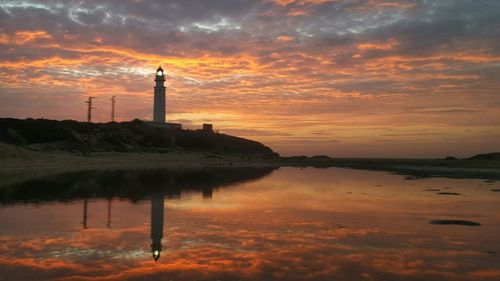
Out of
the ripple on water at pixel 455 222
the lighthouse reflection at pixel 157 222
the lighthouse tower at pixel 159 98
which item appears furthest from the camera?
the lighthouse tower at pixel 159 98

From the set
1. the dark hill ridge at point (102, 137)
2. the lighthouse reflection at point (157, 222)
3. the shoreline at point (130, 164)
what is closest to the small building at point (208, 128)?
the dark hill ridge at point (102, 137)

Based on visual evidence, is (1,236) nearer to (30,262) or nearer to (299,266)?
(30,262)

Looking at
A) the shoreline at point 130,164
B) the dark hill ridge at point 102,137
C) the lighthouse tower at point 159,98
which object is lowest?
the shoreline at point 130,164

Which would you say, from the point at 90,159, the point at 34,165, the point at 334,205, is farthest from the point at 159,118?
the point at 334,205

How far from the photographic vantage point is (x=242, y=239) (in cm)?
1351

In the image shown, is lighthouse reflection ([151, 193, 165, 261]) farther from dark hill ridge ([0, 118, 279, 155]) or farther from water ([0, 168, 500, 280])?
dark hill ridge ([0, 118, 279, 155])

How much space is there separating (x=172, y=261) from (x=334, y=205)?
13.6 m

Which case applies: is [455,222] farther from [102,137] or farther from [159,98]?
[159,98]

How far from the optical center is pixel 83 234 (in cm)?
1382

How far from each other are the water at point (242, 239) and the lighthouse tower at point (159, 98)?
8036 centimetres

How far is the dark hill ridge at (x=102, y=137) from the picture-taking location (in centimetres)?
7531

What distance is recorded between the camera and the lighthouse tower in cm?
10269

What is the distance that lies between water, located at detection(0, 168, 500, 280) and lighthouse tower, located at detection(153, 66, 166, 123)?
80.4m

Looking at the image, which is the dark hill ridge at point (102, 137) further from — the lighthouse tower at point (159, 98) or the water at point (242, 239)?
the water at point (242, 239)
